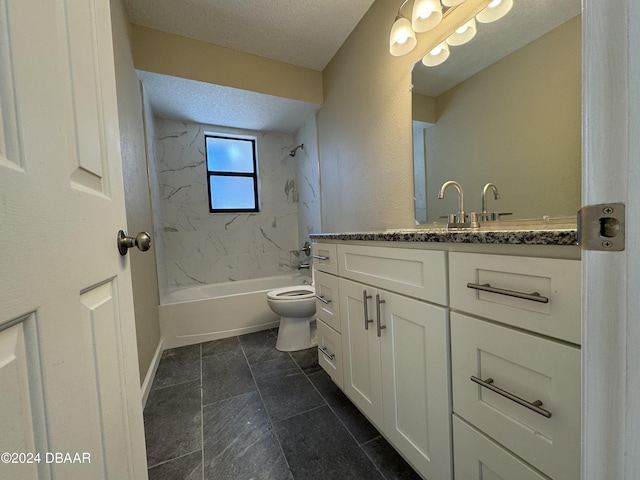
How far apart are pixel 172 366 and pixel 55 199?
187cm

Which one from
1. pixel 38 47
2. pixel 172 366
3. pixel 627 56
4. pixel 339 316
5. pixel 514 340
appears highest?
pixel 38 47

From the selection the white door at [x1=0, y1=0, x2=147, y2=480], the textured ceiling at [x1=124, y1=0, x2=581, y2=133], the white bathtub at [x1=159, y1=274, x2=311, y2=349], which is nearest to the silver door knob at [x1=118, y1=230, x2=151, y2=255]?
the white door at [x1=0, y1=0, x2=147, y2=480]

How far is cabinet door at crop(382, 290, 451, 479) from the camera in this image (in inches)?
28.3

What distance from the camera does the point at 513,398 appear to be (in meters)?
0.55

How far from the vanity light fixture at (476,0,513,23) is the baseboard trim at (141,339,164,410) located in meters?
2.54

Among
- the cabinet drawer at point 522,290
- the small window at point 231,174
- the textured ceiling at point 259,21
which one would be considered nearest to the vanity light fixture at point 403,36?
the textured ceiling at point 259,21

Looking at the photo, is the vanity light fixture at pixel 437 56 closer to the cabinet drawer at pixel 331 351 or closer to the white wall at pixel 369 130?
the white wall at pixel 369 130

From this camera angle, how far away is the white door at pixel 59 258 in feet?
0.93

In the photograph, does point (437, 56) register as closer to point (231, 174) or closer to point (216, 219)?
point (231, 174)

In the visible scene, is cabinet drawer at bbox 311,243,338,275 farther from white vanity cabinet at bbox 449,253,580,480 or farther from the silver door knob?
the silver door knob

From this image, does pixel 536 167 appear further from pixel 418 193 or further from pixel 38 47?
pixel 38 47

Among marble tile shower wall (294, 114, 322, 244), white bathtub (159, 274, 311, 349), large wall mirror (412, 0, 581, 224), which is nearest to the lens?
large wall mirror (412, 0, 581, 224)

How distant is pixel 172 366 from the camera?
70.7 inches

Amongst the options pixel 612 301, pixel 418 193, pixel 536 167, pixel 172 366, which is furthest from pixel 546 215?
pixel 172 366
